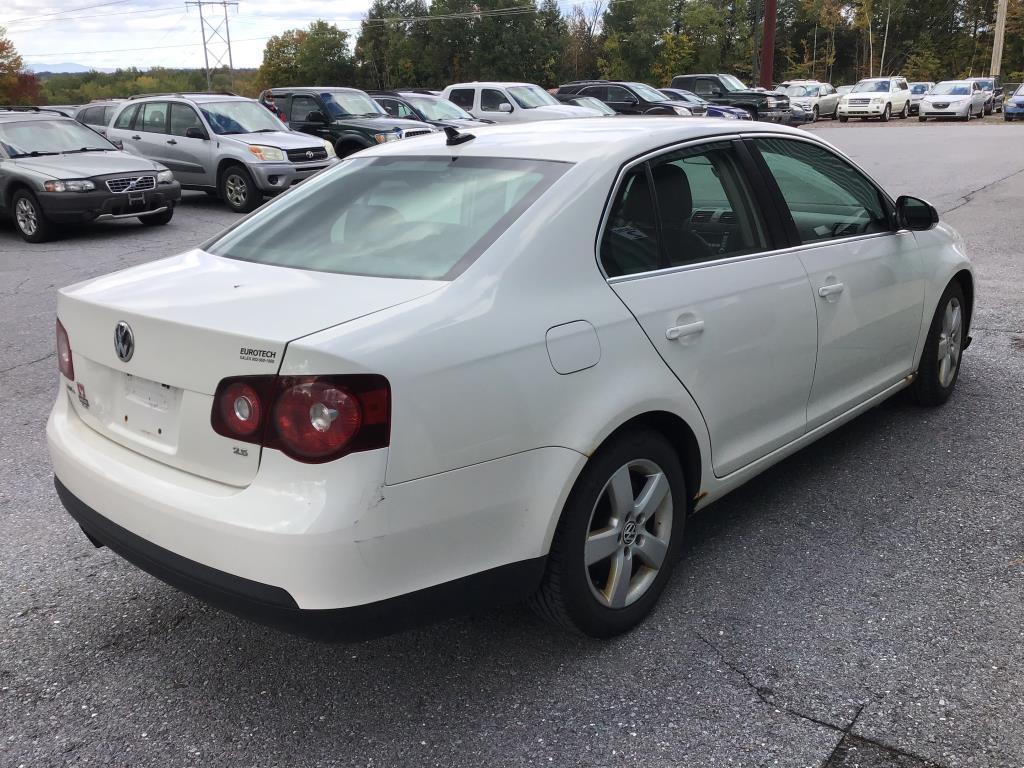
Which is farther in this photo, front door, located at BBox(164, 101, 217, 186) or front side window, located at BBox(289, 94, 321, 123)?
front side window, located at BBox(289, 94, 321, 123)

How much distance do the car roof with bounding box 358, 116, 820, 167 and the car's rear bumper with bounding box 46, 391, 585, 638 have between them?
42.8 inches

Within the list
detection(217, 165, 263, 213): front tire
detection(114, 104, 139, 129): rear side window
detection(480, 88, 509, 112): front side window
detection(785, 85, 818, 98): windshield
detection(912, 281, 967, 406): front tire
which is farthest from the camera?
detection(785, 85, 818, 98): windshield

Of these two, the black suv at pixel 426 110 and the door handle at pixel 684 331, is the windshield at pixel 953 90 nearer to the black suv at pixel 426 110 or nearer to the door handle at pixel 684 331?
the black suv at pixel 426 110

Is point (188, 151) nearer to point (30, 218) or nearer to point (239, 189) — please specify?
point (239, 189)

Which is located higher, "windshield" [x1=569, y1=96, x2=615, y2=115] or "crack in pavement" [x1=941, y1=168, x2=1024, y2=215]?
"windshield" [x1=569, y1=96, x2=615, y2=115]

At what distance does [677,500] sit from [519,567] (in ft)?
2.57

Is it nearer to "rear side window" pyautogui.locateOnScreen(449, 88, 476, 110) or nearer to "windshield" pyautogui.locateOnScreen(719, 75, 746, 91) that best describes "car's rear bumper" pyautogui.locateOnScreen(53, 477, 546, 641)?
"rear side window" pyautogui.locateOnScreen(449, 88, 476, 110)

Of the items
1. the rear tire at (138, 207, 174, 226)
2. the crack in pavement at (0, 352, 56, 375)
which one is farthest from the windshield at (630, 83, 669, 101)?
the crack in pavement at (0, 352, 56, 375)

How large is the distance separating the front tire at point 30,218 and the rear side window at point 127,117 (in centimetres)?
410

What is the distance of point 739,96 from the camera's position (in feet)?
99.2

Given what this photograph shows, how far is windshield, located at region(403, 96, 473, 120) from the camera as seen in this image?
1952 cm

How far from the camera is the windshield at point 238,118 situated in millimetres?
14648

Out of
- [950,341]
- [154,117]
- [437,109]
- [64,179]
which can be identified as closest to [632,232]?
[950,341]

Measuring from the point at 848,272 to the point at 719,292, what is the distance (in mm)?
987
